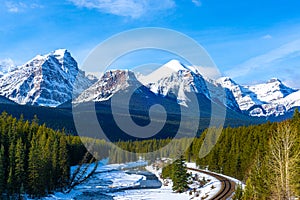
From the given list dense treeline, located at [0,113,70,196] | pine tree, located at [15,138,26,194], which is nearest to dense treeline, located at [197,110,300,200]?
dense treeline, located at [0,113,70,196]

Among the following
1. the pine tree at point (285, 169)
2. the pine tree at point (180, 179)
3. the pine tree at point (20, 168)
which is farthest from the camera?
the pine tree at point (180, 179)

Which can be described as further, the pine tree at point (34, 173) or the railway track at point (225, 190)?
the pine tree at point (34, 173)

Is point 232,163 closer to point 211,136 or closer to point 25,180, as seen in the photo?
point 211,136

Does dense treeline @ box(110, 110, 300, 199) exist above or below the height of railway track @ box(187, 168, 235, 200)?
above

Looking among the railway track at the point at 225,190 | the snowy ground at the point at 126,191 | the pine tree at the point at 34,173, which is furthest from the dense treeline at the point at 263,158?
the pine tree at the point at 34,173

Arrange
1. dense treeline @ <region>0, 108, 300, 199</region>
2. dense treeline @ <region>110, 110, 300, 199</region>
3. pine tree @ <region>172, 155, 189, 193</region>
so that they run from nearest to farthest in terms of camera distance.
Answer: dense treeline @ <region>110, 110, 300, 199</region>, dense treeline @ <region>0, 108, 300, 199</region>, pine tree @ <region>172, 155, 189, 193</region>

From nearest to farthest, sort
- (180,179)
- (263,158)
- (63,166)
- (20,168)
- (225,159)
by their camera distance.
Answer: (263,158) < (20,168) < (180,179) < (63,166) < (225,159)

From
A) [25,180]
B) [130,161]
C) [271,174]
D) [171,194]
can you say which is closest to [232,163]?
[171,194]

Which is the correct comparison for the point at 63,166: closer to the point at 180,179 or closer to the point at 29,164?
the point at 29,164

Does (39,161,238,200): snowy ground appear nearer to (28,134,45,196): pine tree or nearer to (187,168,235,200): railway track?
(187,168,235,200): railway track

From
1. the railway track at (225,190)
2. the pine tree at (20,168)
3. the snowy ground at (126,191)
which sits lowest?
the snowy ground at (126,191)

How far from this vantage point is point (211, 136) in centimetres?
10800

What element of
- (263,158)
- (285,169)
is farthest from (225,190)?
(285,169)

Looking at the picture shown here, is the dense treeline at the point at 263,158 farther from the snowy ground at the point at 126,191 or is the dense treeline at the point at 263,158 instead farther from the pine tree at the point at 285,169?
the snowy ground at the point at 126,191
